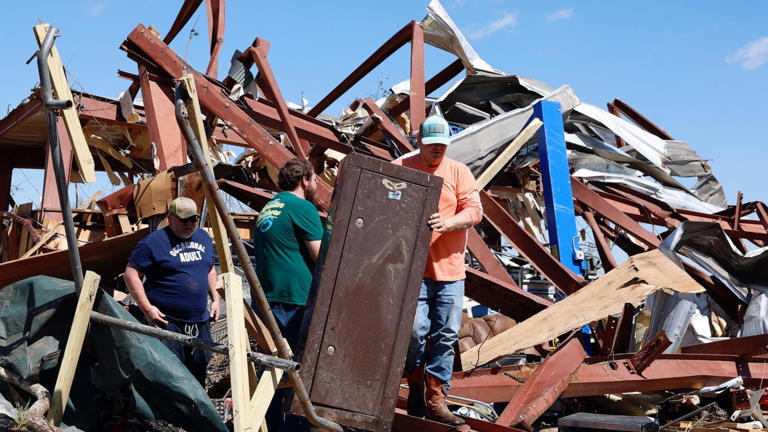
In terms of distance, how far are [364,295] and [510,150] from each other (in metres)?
3.83

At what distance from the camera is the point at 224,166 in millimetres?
7266

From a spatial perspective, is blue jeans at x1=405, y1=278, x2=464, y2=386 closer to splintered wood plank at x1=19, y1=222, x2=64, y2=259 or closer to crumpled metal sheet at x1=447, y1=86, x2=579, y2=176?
crumpled metal sheet at x1=447, y1=86, x2=579, y2=176

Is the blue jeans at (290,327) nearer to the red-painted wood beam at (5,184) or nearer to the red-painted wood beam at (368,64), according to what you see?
the red-painted wood beam at (368,64)

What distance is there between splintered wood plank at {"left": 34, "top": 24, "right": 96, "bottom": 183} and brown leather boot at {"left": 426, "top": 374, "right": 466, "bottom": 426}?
207 centimetres

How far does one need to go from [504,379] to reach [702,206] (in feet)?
18.9

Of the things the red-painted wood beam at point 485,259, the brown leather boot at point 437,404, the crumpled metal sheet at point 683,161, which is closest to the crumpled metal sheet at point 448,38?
the crumpled metal sheet at point 683,161

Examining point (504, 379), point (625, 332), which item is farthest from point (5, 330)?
point (625, 332)

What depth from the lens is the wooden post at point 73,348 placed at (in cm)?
356

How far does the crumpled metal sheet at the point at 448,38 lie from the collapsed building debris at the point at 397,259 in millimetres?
31

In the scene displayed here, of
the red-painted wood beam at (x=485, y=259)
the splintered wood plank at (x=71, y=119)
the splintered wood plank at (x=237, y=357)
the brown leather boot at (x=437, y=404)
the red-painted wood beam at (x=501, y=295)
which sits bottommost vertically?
the brown leather boot at (x=437, y=404)

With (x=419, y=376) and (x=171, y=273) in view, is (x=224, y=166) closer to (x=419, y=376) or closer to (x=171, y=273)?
(x=171, y=273)

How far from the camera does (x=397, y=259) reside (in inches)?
146

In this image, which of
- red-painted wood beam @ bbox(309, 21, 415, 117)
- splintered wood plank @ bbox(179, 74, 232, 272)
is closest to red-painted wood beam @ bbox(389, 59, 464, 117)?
red-painted wood beam @ bbox(309, 21, 415, 117)

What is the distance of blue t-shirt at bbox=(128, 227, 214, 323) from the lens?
469cm
